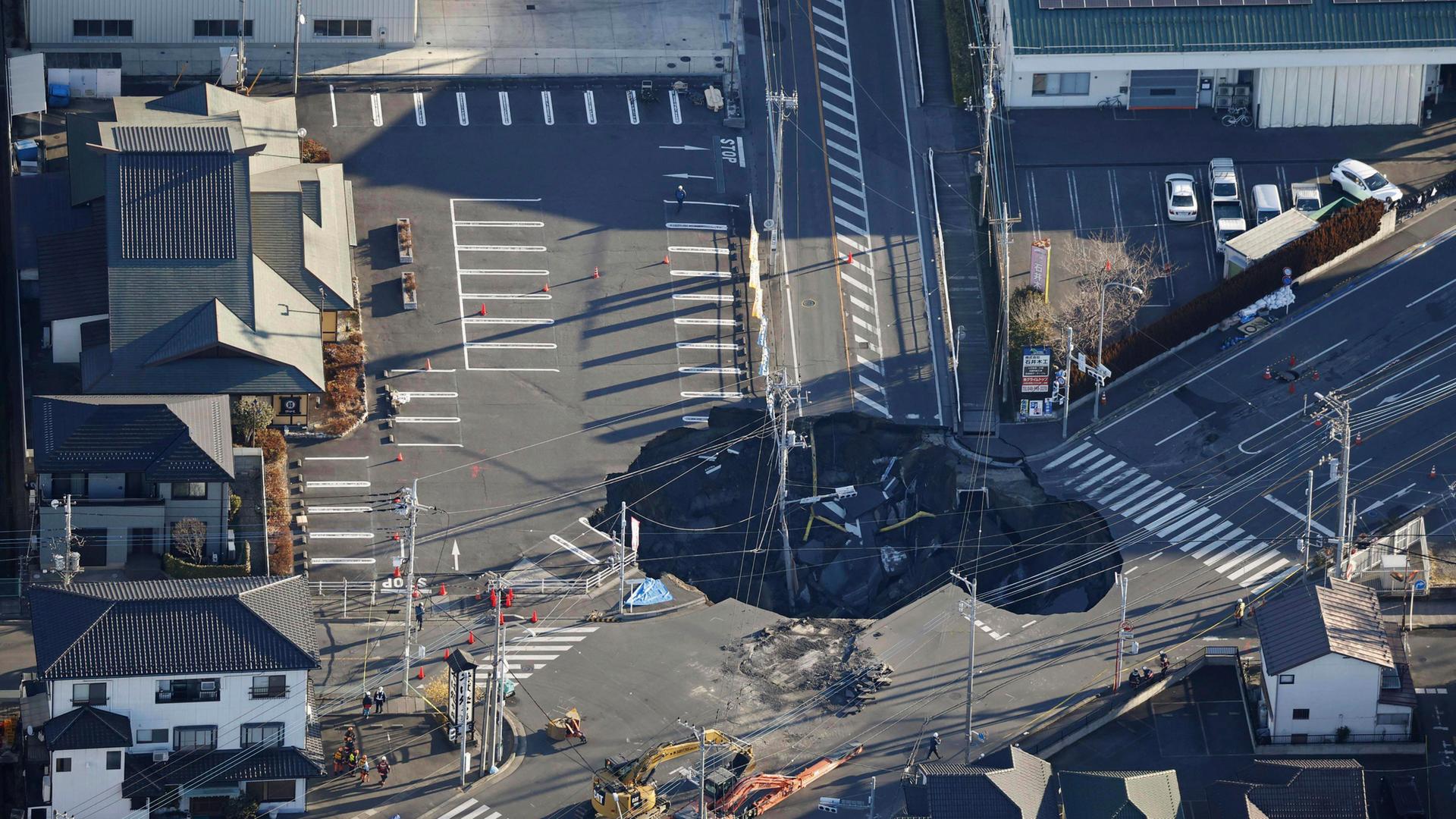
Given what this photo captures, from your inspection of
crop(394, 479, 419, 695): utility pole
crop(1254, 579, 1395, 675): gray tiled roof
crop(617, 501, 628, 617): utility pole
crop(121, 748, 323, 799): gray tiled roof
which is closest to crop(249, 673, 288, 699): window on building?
crop(121, 748, 323, 799): gray tiled roof

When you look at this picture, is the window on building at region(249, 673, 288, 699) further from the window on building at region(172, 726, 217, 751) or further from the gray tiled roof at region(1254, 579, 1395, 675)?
the gray tiled roof at region(1254, 579, 1395, 675)

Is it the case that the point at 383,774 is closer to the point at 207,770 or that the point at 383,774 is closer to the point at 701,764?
the point at 207,770

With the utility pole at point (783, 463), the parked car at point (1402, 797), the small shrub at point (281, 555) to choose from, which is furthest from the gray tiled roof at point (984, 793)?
the small shrub at point (281, 555)

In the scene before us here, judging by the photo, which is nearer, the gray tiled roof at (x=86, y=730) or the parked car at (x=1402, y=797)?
the gray tiled roof at (x=86, y=730)

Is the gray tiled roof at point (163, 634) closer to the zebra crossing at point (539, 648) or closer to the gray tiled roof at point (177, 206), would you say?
the zebra crossing at point (539, 648)

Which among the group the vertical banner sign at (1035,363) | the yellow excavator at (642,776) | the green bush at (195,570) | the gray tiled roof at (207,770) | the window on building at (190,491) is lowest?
the yellow excavator at (642,776)

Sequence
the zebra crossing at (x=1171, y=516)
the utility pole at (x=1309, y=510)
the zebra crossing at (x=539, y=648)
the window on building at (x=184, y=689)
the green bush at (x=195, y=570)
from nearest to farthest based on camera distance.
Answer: the window on building at (x=184, y=689) < the utility pole at (x=1309, y=510) < the zebra crossing at (x=539, y=648) < the green bush at (x=195, y=570) < the zebra crossing at (x=1171, y=516)
